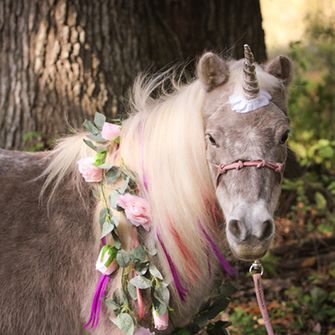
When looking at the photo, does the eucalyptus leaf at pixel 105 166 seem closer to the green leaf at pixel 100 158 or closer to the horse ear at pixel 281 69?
the green leaf at pixel 100 158

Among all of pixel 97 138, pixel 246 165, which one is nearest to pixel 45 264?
pixel 97 138

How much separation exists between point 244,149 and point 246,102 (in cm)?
21

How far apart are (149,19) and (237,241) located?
2531 millimetres

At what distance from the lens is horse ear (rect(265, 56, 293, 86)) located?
2922 mm

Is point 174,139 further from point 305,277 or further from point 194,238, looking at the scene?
point 305,277

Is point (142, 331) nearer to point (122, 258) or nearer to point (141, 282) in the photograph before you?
point (141, 282)

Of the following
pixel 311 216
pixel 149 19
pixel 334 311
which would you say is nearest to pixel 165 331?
pixel 334 311

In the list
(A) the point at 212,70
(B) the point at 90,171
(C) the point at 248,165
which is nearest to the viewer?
(C) the point at 248,165

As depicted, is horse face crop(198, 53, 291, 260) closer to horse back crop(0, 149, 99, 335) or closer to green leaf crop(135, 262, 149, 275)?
green leaf crop(135, 262, 149, 275)

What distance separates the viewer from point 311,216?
18.0 ft

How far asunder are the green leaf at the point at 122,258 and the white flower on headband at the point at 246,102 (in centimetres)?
81

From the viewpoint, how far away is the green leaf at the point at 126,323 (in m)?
2.84

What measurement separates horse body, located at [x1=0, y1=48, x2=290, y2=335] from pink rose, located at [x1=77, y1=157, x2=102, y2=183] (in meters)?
0.07

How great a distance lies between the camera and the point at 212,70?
9.19 feet
